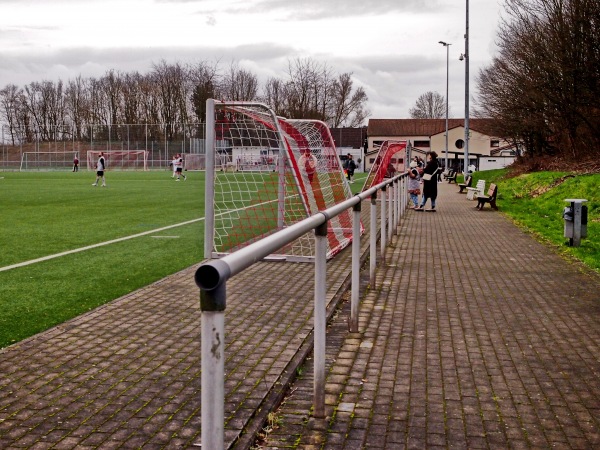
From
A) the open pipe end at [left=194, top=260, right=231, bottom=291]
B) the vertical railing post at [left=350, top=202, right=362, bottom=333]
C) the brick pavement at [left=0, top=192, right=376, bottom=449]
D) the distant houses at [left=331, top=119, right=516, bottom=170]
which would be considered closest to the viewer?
the open pipe end at [left=194, top=260, right=231, bottom=291]

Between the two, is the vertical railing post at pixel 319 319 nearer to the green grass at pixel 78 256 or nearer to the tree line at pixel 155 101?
the green grass at pixel 78 256

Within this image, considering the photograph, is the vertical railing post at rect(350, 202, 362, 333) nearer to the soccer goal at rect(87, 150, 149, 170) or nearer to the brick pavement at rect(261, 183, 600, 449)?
the brick pavement at rect(261, 183, 600, 449)

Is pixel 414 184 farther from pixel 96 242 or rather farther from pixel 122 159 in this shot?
pixel 122 159

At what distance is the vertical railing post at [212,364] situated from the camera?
2281 millimetres

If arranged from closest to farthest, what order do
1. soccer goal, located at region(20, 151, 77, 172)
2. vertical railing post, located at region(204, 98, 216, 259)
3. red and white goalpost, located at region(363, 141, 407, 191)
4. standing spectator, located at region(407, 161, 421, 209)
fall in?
vertical railing post, located at region(204, 98, 216, 259) → standing spectator, located at region(407, 161, 421, 209) → red and white goalpost, located at region(363, 141, 407, 191) → soccer goal, located at region(20, 151, 77, 172)

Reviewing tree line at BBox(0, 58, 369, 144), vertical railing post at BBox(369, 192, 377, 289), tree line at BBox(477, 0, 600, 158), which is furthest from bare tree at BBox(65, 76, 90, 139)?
vertical railing post at BBox(369, 192, 377, 289)

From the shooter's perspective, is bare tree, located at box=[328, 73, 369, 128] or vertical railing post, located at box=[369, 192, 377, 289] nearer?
vertical railing post, located at box=[369, 192, 377, 289]

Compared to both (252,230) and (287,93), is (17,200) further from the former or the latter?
(287,93)

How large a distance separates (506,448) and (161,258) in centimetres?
760

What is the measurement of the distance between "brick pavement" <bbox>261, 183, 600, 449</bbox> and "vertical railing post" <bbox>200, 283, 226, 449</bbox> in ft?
4.84

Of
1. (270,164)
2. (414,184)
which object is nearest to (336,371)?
(270,164)

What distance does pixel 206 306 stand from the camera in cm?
227

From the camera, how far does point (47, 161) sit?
248 feet

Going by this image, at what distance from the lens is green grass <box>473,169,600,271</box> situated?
12.7 m
